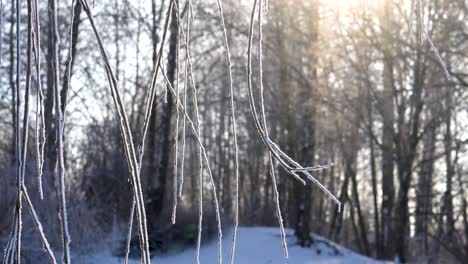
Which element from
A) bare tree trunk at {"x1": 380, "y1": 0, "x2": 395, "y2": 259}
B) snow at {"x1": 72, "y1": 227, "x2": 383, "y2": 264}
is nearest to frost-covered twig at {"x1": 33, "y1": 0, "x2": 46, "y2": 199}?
snow at {"x1": 72, "y1": 227, "x2": 383, "y2": 264}

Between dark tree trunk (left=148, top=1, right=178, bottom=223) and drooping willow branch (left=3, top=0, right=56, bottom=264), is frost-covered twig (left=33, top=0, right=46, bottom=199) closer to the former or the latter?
drooping willow branch (left=3, top=0, right=56, bottom=264)

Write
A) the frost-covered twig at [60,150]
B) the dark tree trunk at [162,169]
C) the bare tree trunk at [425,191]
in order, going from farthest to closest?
1. the bare tree trunk at [425,191]
2. the dark tree trunk at [162,169]
3. the frost-covered twig at [60,150]

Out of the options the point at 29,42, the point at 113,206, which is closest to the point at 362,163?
the point at 113,206

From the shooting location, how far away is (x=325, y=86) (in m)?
12.2

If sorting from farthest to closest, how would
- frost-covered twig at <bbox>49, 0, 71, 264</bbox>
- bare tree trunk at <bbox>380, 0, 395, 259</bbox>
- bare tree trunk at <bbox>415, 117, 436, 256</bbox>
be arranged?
bare tree trunk at <bbox>415, 117, 436, 256</bbox>, bare tree trunk at <bbox>380, 0, 395, 259</bbox>, frost-covered twig at <bbox>49, 0, 71, 264</bbox>

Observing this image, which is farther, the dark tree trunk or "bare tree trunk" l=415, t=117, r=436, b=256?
"bare tree trunk" l=415, t=117, r=436, b=256

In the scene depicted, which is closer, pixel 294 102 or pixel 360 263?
pixel 360 263

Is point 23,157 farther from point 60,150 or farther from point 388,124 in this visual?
point 388,124

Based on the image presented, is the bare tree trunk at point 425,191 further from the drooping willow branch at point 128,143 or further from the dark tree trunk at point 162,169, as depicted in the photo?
the drooping willow branch at point 128,143

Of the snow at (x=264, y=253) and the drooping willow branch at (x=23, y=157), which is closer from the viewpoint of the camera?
the drooping willow branch at (x=23, y=157)

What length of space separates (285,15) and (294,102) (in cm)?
148

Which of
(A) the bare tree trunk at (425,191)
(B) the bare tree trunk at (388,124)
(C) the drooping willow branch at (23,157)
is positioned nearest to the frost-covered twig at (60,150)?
(C) the drooping willow branch at (23,157)

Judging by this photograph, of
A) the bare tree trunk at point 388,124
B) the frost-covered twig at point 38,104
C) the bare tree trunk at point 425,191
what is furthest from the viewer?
the bare tree trunk at point 425,191

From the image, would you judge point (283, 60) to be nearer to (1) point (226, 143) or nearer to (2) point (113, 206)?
(2) point (113, 206)
